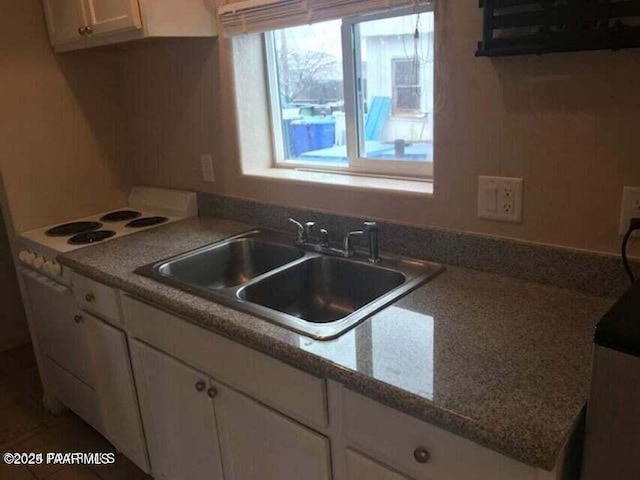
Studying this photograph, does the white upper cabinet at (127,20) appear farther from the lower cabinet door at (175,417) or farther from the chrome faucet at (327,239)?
the lower cabinet door at (175,417)

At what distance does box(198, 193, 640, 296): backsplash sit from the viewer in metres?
1.26

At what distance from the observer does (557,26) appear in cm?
115

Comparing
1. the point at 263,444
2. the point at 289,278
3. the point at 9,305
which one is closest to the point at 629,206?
the point at 289,278

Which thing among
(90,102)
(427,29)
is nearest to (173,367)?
(427,29)

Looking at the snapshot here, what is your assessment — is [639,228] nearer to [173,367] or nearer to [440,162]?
[440,162]

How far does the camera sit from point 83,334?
1.95 meters

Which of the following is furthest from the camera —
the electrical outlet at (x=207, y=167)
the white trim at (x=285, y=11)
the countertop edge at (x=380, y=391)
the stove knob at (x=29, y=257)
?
the electrical outlet at (x=207, y=167)

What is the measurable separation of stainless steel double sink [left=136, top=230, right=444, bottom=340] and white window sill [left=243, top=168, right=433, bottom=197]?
0.70ft

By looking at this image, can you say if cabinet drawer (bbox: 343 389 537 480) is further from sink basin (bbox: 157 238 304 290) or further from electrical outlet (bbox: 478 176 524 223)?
sink basin (bbox: 157 238 304 290)

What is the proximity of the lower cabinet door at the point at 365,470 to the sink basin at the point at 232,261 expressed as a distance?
30.6 inches

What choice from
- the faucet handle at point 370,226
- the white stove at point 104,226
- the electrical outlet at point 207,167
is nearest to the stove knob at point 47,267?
the white stove at point 104,226

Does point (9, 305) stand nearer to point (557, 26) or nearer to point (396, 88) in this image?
point (396, 88)

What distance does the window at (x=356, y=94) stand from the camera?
5.51ft

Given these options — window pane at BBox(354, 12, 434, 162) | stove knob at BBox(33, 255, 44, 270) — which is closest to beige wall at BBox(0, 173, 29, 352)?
stove knob at BBox(33, 255, 44, 270)
